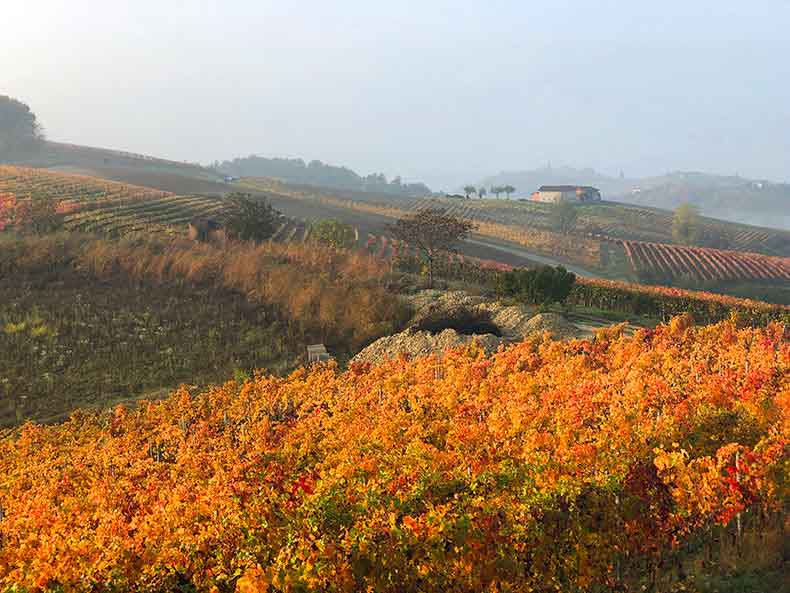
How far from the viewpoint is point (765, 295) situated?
174ft

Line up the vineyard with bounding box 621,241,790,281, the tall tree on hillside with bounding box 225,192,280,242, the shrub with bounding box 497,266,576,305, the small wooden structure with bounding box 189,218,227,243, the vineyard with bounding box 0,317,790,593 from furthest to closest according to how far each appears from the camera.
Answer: the vineyard with bounding box 621,241,790,281
the tall tree on hillside with bounding box 225,192,280,242
the small wooden structure with bounding box 189,218,227,243
the shrub with bounding box 497,266,576,305
the vineyard with bounding box 0,317,790,593

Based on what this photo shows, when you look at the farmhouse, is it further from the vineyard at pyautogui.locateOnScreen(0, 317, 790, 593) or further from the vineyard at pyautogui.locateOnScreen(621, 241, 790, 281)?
the vineyard at pyautogui.locateOnScreen(0, 317, 790, 593)

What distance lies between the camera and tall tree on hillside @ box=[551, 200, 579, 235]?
9053 centimetres

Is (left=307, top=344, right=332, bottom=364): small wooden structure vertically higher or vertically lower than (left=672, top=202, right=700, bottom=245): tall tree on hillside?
lower

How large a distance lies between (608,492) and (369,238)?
171 ft

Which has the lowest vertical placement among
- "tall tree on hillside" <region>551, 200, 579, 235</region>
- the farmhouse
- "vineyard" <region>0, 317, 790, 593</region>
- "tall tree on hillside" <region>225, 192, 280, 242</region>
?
"vineyard" <region>0, 317, 790, 593</region>

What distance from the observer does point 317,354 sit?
19.5 meters

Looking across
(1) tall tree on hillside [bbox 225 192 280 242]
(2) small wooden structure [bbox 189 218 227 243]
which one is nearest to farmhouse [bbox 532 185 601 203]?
(2) small wooden structure [bbox 189 218 227 243]

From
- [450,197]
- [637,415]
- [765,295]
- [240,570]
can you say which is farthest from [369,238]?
[450,197]

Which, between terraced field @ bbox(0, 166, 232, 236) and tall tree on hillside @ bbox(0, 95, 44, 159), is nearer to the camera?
terraced field @ bbox(0, 166, 232, 236)

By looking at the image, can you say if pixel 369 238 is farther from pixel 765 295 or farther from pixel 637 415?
pixel 637 415

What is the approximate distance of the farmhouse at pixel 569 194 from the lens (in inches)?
5458

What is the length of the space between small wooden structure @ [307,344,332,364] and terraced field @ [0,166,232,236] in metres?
21.4

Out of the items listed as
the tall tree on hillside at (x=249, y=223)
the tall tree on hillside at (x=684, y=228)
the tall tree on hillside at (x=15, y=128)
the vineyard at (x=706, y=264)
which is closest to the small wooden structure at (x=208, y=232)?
the tall tree on hillside at (x=249, y=223)
